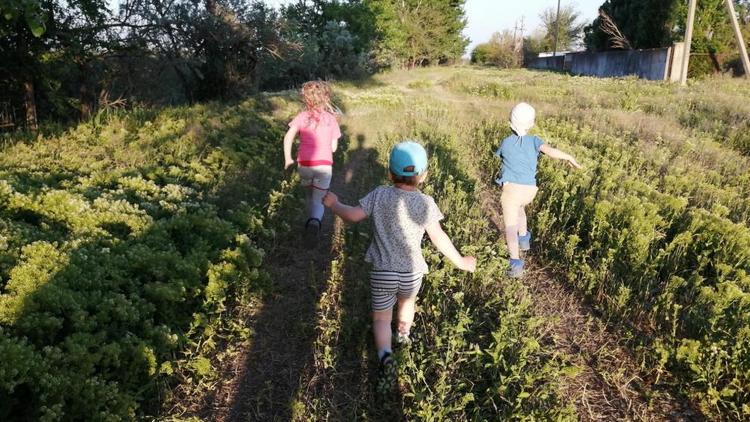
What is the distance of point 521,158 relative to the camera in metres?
4.68

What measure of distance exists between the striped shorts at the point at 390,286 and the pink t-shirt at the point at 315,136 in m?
2.45

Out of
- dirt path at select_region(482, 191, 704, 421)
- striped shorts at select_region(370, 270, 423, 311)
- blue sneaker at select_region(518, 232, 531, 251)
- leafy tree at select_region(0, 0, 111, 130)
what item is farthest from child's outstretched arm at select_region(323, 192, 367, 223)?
leafy tree at select_region(0, 0, 111, 130)

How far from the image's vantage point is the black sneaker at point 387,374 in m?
3.16

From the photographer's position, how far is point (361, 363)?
3.53 meters

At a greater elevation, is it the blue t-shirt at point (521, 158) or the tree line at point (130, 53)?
the tree line at point (130, 53)

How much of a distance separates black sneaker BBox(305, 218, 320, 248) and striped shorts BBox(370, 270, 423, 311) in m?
2.33

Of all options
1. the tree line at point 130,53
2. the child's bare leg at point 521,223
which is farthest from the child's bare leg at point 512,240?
the tree line at point 130,53

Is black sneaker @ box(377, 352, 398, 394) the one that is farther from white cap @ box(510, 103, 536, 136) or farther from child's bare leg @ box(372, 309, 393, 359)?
white cap @ box(510, 103, 536, 136)

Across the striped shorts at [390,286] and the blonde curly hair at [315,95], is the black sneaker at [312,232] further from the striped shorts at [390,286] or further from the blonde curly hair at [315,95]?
the striped shorts at [390,286]

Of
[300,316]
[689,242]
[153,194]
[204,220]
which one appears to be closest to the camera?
[300,316]

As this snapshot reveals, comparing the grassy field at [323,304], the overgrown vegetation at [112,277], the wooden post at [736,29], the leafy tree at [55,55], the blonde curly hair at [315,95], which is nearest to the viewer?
the overgrown vegetation at [112,277]

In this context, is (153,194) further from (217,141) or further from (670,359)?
(670,359)

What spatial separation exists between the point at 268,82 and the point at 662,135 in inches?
811

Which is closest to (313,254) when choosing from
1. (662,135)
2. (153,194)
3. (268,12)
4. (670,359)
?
(153,194)
